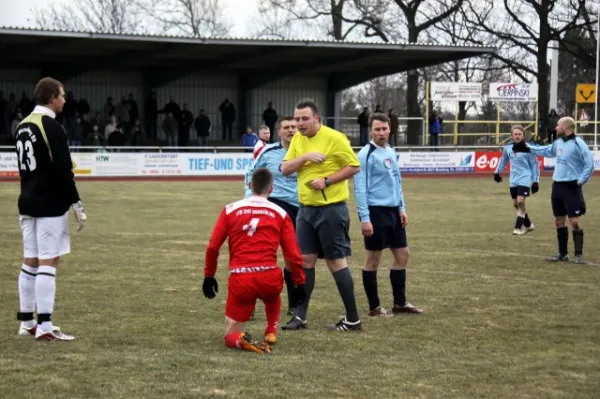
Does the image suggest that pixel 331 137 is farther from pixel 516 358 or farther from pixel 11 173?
pixel 11 173

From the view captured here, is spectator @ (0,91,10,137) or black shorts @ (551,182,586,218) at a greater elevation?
spectator @ (0,91,10,137)

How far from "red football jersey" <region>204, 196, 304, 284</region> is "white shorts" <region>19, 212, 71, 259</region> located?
4.19ft

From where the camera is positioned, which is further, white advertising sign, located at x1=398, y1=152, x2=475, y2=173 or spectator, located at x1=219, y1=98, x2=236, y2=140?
spectator, located at x1=219, y1=98, x2=236, y2=140

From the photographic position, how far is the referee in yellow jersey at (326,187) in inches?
346

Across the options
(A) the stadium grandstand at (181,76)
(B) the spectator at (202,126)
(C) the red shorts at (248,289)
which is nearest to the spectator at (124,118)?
(A) the stadium grandstand at (181,76)

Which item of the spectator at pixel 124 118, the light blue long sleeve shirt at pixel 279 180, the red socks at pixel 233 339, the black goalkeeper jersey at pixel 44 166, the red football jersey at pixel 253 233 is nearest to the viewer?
the red football jersey at pixel 253 233

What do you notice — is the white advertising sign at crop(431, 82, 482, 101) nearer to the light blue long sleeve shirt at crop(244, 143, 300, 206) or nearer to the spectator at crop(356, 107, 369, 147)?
the spectator at crop(356, 107, 369, 147)

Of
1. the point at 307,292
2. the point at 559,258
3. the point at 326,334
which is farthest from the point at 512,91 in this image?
the point at 326,334

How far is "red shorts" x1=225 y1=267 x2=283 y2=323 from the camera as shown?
788 centimetres

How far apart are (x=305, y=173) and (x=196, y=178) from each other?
28691mm

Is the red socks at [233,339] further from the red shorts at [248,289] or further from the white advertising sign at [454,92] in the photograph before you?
the white advertising sign at [454,92]

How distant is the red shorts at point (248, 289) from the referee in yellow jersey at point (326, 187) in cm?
97

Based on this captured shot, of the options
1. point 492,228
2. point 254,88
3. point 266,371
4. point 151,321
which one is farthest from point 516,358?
point 254,88

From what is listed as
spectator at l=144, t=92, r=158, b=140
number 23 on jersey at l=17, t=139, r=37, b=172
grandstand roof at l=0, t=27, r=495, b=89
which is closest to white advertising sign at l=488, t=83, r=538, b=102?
grandstand roof at l=0, t=27, r=495, b=89
